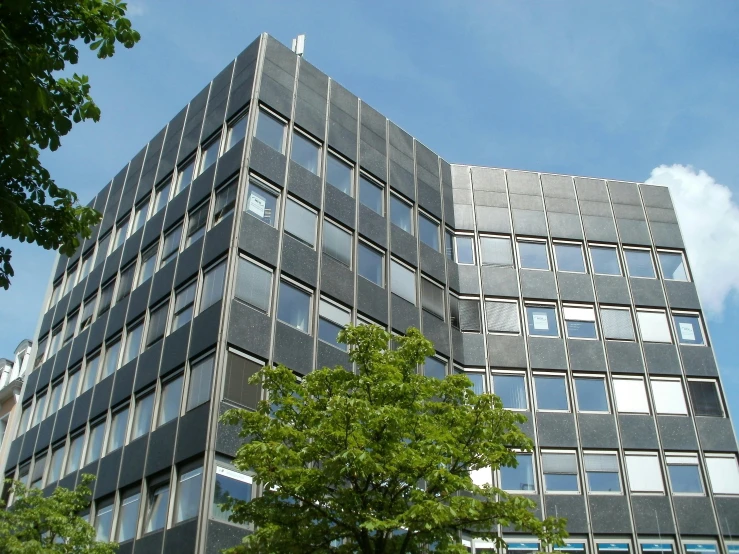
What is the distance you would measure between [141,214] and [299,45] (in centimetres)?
929

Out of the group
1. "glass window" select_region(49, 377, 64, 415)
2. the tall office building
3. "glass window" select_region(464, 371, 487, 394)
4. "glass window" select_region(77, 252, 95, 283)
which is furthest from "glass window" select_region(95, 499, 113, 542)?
"glass window" select_region(464, 371, 487, 394)

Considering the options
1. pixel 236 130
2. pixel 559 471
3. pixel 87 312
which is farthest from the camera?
pixel 87 312

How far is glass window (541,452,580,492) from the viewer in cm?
2892

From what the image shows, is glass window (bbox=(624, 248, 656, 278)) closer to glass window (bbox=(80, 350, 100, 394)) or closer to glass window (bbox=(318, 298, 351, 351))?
glass window (bbox=(318, 298, 351, 351))

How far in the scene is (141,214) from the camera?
3288 centimetres

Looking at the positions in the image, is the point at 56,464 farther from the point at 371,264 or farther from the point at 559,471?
the point at 559,471

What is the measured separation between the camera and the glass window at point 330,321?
25.9 meters

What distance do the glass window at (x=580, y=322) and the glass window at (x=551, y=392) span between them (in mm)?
2101

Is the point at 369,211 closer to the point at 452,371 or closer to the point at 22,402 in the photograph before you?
the point at 452,371

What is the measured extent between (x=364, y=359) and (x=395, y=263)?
13155 mm

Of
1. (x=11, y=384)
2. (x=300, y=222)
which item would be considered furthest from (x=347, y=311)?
(x=11, y=384)

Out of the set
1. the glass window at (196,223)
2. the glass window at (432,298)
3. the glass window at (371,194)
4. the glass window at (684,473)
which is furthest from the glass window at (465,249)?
the glass window at (196,223)

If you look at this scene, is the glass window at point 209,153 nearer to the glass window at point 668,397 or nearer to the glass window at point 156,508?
the glass window at point 156,508

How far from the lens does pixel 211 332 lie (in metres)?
23.3
